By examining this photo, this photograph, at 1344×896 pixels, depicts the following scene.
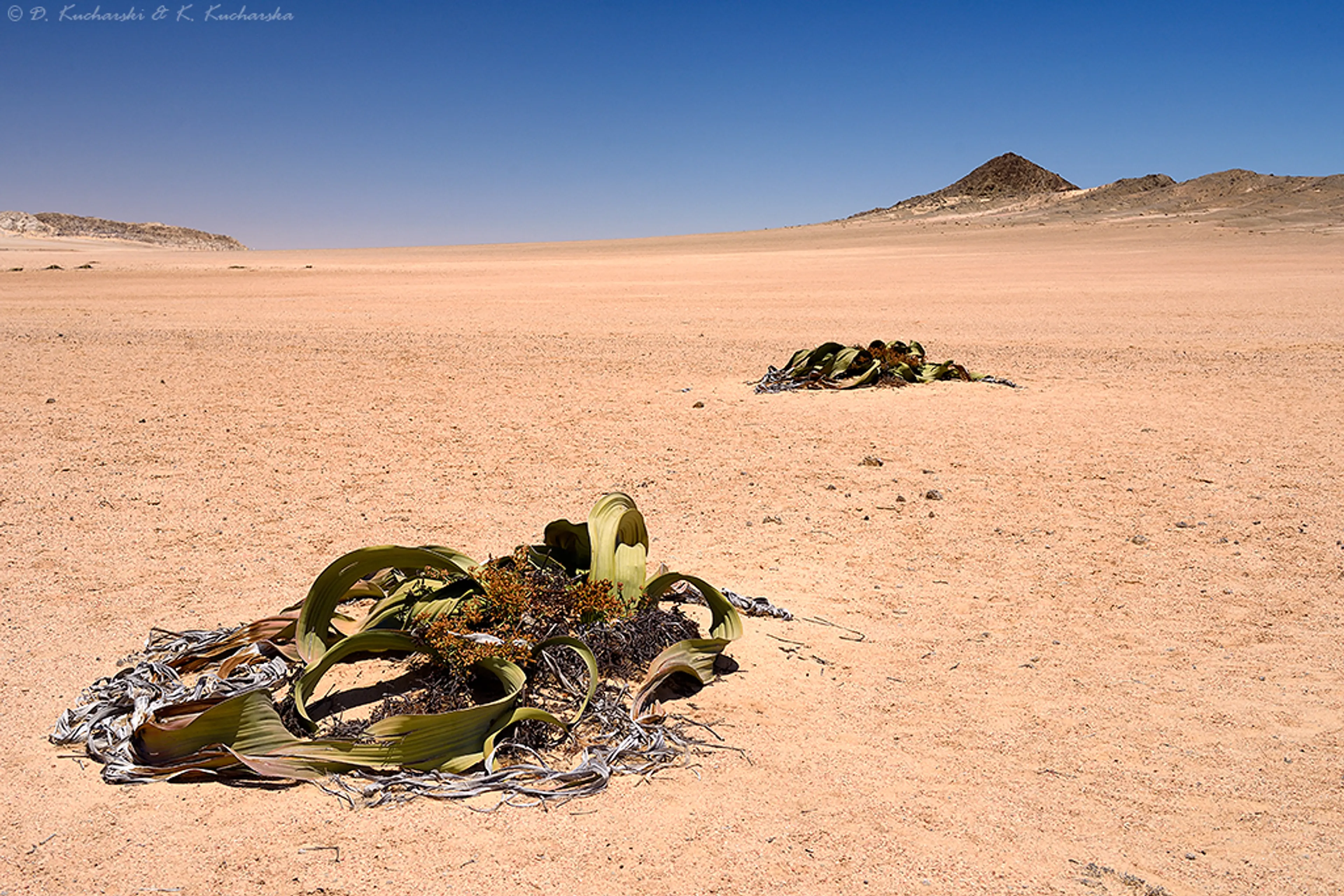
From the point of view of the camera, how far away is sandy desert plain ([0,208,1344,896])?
2.28 m

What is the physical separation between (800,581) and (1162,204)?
74629 mm

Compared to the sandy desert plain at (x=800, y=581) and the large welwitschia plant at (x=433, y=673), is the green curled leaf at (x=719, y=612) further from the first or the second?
the sandy desert plain at (x=800, y=581)

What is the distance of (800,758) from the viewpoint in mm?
2719

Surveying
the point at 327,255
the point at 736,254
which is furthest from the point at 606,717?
the point at 327,255

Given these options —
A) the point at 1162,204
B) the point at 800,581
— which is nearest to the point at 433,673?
the point at 800,581

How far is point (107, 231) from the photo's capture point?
351 feet

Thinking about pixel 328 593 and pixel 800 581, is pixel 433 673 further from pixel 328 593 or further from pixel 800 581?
pixel 800 581

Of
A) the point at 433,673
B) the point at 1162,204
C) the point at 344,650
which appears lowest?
the point at 433,673

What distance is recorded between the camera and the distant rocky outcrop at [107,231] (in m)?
97.4

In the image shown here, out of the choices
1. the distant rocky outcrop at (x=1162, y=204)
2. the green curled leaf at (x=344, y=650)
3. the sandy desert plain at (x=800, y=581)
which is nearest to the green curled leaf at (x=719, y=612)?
the sandy desert plain at (x=800, y=581)

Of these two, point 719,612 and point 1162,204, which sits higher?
point 1162,204

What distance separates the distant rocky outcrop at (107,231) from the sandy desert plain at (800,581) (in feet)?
313

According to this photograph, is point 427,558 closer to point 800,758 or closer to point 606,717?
point 606,717

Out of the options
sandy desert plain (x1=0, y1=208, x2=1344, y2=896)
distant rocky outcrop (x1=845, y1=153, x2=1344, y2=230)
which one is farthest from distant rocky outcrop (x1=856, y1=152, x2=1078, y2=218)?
sandy desert plain (x1=0, y1=208, x2=1344, y2=896)
